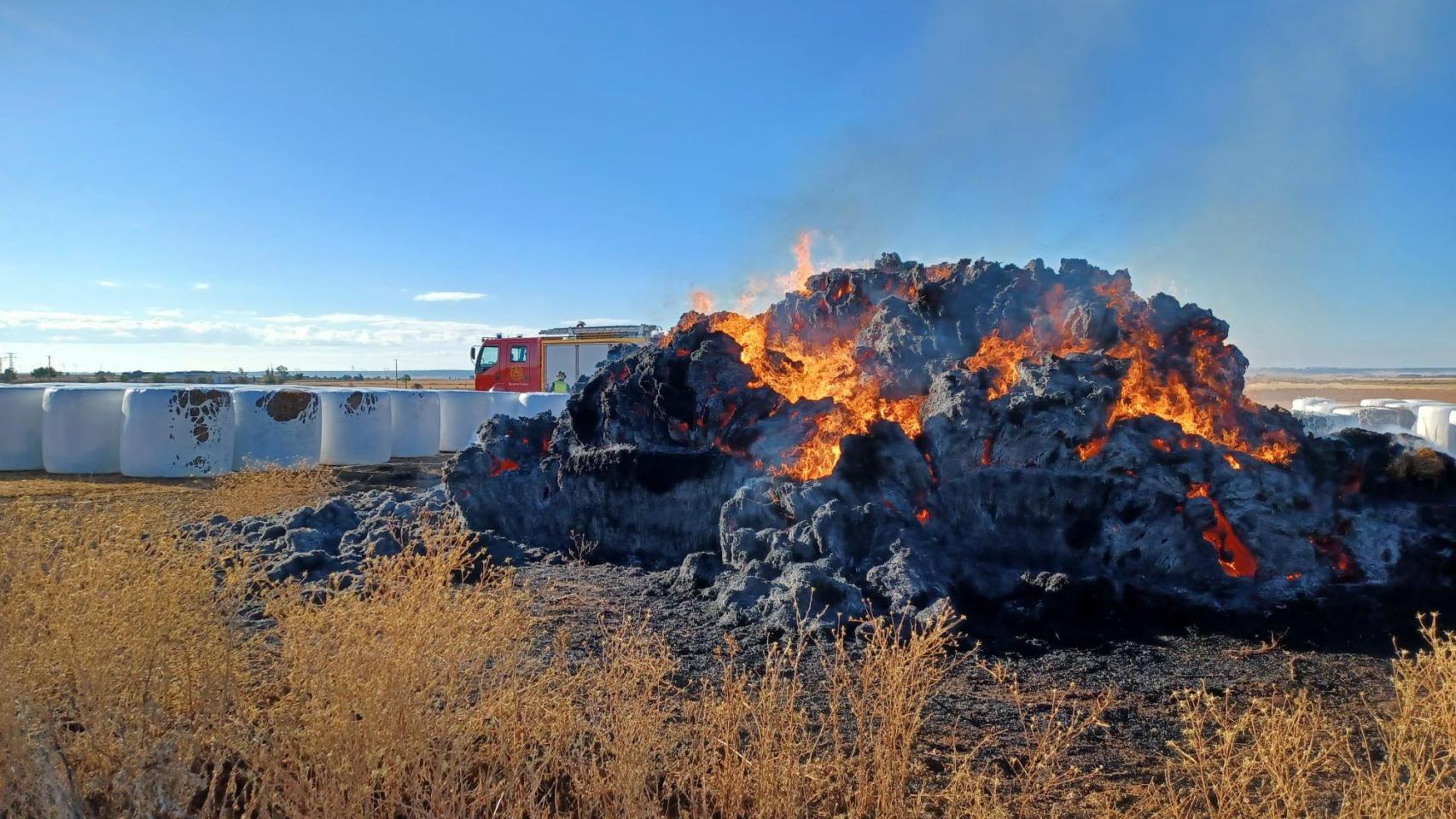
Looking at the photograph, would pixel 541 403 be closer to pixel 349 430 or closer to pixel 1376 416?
pixel 349 430

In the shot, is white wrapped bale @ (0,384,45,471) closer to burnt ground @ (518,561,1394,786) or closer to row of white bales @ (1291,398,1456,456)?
burnt ground @ (518,561,1394,786)

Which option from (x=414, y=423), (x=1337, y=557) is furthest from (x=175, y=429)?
(x=1337, y=557)

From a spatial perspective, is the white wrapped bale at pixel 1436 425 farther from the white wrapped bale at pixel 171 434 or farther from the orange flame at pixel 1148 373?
the white wrapped bale at pixel 171 434

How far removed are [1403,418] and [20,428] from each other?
25872 mm

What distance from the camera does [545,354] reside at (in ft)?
88.3

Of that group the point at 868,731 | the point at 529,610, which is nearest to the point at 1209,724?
the point at 868,731

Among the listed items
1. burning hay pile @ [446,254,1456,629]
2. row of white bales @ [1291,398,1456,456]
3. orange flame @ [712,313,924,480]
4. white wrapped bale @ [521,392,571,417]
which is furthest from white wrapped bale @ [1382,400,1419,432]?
white wrapped bale @ [521,392,571,417]

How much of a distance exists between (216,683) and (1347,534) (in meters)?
7.59

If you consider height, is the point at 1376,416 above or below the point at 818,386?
below

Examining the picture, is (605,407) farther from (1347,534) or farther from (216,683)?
(1347,534)

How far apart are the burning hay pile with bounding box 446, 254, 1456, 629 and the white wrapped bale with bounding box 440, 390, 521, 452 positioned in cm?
1048

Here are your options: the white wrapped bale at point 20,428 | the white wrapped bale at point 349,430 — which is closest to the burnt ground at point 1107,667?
the white wrapped bale at point 349,430

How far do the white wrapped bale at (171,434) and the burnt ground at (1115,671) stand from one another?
1094cm

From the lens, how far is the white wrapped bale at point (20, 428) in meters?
14.8
